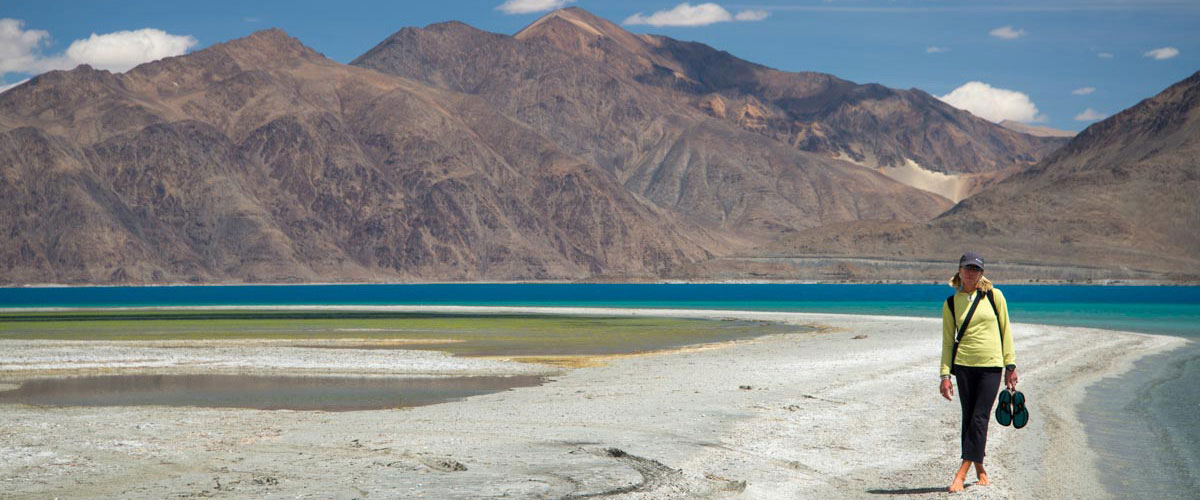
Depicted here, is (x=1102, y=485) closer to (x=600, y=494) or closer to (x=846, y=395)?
(x=600, y=494)

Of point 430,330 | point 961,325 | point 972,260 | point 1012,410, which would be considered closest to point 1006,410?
point 1012,410

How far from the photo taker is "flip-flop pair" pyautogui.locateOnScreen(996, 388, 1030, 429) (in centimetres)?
1367

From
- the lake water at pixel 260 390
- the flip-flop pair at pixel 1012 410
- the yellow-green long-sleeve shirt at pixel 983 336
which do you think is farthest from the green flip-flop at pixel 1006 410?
the lake water at pixel 260 390

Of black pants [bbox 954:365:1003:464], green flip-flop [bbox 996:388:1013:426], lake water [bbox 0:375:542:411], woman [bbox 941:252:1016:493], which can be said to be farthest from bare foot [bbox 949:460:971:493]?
lake water [bbox 0:375:542:411]

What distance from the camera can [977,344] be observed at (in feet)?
43.9

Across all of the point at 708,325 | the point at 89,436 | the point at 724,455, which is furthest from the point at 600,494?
the point at 708,325

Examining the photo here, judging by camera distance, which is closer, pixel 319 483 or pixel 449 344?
pixel 319 483

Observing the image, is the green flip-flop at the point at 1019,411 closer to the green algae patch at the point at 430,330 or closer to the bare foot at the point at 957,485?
the bare foot at the point at 957,485

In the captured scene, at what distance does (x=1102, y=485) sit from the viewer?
604 inches

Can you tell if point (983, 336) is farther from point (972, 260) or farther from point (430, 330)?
point (430, 330)

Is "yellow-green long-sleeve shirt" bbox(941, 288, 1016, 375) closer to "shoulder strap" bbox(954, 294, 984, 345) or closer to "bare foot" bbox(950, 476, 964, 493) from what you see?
"shoulder strap" bbox(954, 294, 984, 345)

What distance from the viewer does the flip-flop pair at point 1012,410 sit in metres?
13.7

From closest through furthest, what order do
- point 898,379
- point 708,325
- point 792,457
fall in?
point 792,457, point 898,379, point 708,325

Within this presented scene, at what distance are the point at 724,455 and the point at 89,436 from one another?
10.2 metres
